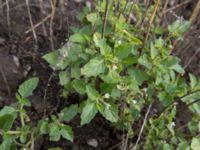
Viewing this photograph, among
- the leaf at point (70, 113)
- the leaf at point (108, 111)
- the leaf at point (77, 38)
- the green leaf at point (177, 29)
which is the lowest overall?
the leaf at point (70, 113)

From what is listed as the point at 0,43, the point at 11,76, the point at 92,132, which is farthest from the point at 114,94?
the point at 0,43

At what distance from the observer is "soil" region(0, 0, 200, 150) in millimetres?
1725

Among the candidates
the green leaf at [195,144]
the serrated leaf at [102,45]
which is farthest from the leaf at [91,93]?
the green leaf at [195,144]

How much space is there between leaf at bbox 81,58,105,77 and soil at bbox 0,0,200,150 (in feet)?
0.77

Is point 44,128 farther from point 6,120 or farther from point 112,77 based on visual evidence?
point 112,77

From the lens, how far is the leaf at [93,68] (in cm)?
137

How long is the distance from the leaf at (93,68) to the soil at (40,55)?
0.24 meters

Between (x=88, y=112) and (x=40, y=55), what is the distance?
0.60 metres

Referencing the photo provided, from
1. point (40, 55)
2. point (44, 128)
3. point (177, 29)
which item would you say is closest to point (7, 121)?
point (44, 128)

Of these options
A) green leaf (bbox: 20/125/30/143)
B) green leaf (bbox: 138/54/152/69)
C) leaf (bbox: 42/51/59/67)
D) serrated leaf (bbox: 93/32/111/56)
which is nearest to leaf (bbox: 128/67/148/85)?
green leaf (bbox: 138/54/152/69)

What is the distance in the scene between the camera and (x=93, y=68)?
1.38 meters

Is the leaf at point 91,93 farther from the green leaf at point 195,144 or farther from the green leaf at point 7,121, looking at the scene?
the green leaf at point 195,144

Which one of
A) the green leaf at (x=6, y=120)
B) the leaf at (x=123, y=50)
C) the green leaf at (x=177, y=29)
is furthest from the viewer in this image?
the green leaf at (x=177, y=29)

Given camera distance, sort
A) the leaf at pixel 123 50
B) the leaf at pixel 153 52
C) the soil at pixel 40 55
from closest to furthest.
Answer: the leaf at pixel 123 50
the leaf at pixel 153 52
the soil at pixel 40 55
